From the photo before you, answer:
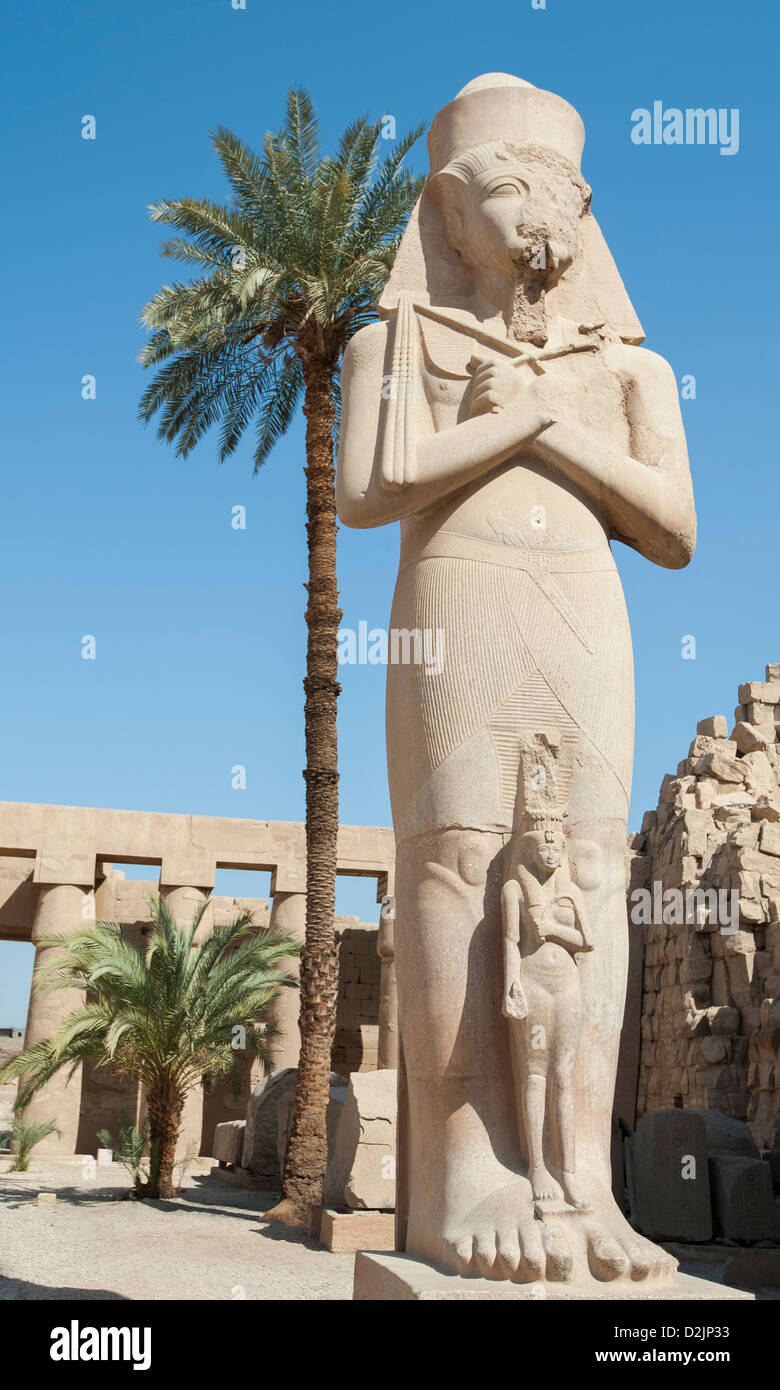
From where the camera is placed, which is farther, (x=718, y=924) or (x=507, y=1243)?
(x=718, y=924)

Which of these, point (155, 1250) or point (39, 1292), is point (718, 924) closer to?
point (155, 1250)

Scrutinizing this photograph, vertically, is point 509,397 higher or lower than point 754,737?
lower

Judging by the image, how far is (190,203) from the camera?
504 inches

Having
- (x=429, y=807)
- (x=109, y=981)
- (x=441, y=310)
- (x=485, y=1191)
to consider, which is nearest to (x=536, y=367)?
(x=441, y=310)

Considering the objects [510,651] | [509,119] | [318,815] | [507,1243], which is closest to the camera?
[507,1243]

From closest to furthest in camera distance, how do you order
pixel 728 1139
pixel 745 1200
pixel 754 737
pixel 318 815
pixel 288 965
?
pixel 745 1200
pixel 728 1139
pixel 318 815
pixel 754 737
pixel 288 965

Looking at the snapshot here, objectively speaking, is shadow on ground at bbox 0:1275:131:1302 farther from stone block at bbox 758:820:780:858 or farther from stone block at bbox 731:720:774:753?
stone block at bbox 731:720:774:753

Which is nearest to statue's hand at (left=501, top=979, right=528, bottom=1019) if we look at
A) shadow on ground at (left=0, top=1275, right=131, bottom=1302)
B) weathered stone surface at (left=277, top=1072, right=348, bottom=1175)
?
shadow on ground at (left=0, top=1275, right=131, bottom=1302)

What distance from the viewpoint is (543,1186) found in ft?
9.45

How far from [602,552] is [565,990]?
1213mm

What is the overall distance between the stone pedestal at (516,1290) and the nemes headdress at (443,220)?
258 cm

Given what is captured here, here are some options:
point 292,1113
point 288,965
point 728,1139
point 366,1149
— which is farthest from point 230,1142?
point 728,1139

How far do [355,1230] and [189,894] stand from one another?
10.3 m
